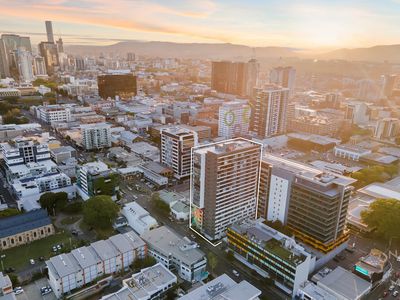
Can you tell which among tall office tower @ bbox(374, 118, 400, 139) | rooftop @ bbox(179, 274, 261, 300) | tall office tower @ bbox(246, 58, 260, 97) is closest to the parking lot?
rooftop @ bbox(179, 274, 261, 300)

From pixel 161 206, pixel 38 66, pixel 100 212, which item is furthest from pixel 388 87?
pixel 38 66

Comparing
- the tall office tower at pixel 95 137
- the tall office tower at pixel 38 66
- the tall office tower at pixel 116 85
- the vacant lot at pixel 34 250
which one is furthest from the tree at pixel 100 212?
the tall office tower at pixel 38 66

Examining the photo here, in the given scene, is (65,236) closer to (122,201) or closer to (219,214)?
(122,201)

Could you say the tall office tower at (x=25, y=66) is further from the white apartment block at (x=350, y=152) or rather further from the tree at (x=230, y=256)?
the tree at (x=230, y=256)

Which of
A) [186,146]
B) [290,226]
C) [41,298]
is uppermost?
[186,146]

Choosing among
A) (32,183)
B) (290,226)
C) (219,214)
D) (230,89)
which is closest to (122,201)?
(32,183)
